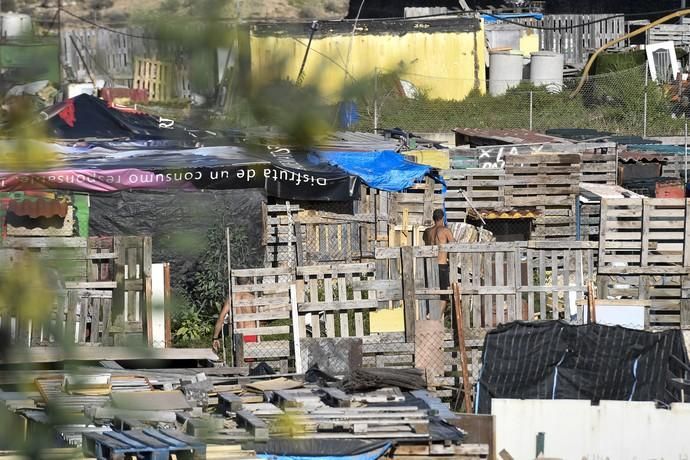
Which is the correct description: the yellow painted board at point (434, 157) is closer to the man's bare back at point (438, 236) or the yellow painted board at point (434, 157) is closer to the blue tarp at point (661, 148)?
the man's bare back at point (438, 236)

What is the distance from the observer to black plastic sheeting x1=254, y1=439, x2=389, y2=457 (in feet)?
31.2

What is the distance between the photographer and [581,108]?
92.1ft

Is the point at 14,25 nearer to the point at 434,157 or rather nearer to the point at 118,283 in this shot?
the point at 118,283

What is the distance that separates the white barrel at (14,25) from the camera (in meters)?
2.38

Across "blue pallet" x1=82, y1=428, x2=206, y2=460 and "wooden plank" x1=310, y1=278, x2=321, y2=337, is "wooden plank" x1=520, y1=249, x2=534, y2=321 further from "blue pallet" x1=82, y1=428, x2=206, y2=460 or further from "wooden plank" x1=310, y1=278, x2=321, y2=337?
"blue pallet" x1=82, y1=428, x2=206, y2=460

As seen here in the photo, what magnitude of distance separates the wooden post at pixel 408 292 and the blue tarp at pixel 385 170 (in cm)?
422

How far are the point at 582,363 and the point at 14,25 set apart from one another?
1028cm

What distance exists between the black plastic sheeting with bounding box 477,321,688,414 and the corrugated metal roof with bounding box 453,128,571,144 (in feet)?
32.4

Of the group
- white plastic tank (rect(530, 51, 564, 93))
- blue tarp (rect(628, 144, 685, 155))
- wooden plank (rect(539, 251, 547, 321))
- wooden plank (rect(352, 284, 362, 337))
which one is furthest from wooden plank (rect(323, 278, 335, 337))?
white plastic tank (rect(530, 51, 564, 93))

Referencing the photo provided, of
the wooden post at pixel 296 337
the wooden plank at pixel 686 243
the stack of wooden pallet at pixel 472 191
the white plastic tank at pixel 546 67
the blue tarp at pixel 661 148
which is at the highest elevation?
the white plastic tank at pixel 546 67

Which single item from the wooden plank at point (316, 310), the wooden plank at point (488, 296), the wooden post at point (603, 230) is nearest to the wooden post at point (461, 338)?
the wooden plank at point (488, 296)

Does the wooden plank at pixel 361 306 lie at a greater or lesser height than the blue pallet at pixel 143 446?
greater

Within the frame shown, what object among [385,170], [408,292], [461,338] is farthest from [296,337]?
[385,170]

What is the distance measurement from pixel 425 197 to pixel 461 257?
5.22 m
